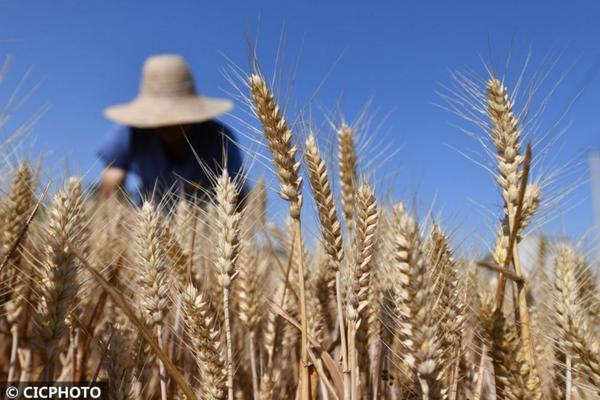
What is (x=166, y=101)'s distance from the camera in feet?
17.1

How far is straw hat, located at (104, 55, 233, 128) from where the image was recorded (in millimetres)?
4777

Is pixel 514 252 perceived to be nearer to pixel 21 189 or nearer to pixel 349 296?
pixel 349 296

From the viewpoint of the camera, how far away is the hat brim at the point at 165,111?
470cm

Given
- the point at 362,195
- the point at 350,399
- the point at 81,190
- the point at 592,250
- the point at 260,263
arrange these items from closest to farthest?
the point at 350,399, the point at 362,195, the point at 81,190, the point at 592,250, the point at 260,263

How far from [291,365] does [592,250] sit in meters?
1.24

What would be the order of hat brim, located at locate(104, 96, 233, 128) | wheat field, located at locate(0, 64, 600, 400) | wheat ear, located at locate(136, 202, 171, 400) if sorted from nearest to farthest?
wheat field, located at locate(0, 64, 600, 400), wheat ear, located at locate(136, 202, 171, 400), hat brim, located at locate(104, 96, 233, 128)

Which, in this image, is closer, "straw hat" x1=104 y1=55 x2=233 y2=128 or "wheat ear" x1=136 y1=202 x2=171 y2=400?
"wheat ear" x1=136 y1=202 x2=171 y2=400

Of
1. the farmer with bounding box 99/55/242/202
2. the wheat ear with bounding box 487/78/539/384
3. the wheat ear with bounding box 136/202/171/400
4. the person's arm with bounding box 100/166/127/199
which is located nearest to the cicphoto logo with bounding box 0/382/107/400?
the wheat ear with bounding box 136/202/171/400

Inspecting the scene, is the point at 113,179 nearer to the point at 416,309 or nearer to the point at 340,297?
the point at 340,297

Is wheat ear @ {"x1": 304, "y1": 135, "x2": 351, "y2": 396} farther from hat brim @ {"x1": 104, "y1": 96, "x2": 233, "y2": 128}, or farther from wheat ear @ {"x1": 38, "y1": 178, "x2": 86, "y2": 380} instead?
hat brim @ {"x1": 104, "y1": 96, "x2": 233, "y2": 128}

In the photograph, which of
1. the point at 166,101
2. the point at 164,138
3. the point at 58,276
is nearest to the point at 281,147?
the point at 58,276

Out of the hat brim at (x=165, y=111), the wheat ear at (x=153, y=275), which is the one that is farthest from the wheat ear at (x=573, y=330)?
the hat brim at (x=165, y=111)

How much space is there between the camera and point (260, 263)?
212cm

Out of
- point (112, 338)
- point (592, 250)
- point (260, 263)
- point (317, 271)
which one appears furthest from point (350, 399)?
point (592, 250)
